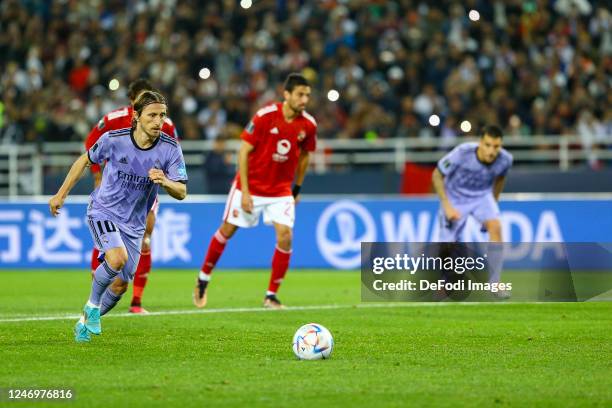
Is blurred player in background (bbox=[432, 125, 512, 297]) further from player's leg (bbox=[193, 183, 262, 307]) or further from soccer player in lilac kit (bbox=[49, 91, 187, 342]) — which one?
soccer player in lilac kit (bbox=[49, 91, 187, 342])

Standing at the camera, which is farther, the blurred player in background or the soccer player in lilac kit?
the blurred player in background

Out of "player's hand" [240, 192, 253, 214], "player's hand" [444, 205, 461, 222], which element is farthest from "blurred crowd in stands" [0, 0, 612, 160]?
"player's hand" [240, 192, 253, 214]

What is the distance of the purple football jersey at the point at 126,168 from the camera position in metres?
9.54

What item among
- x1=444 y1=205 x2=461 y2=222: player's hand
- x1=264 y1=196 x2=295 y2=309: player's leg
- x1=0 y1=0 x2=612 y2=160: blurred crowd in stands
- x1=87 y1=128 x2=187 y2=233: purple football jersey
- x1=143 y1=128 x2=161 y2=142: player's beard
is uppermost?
x1=0 y1=0 x2=612 y2=160: blurred crowd in stands

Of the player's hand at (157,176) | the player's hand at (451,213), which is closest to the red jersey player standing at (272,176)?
the player's hand at (451,213)

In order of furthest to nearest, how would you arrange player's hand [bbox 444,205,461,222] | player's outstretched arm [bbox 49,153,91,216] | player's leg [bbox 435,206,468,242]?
player's leg [bbox 435,206,468,242] → player's hand [bbox 444,205,461,222] → player's outstretched arm [bbox 49,153,91,216]

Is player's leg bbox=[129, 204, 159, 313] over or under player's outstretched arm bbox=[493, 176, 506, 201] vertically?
under

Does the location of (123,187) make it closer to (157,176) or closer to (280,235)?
(157,176)

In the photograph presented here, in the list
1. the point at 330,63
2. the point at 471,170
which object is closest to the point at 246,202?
the point at 471,170

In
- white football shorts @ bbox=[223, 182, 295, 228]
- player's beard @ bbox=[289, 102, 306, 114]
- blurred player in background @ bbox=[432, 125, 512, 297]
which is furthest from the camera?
blurred player in background @ bbox=[432, 125, 512, 297]

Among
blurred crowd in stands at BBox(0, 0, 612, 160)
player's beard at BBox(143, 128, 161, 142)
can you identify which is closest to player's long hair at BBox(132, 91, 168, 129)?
player's beard at BBox(143, 128, 161, 142)

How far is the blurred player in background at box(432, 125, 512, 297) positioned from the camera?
14.7 metres

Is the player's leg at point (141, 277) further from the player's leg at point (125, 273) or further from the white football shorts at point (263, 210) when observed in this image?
the player's leg at point (125, 273)

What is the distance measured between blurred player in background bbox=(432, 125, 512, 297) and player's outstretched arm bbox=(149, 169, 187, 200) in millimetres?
5879
